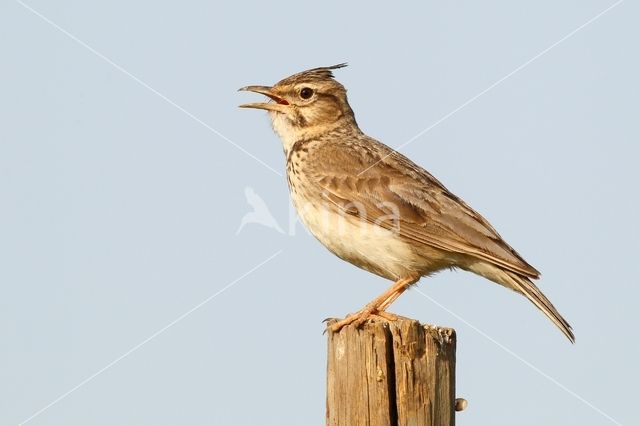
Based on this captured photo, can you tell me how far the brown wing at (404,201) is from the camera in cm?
873

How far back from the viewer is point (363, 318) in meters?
6.92

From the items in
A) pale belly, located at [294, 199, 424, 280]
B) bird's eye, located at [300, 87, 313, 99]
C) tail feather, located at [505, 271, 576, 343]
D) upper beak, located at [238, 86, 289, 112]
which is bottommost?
tail feather, located at [505, 271, 576, 343]

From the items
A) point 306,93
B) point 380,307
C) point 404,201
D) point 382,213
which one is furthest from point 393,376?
point 306,93

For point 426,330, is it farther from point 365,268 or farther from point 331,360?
point 365,268

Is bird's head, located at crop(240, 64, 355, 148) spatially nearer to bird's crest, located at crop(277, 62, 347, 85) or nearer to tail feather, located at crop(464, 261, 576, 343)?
bird's crest, located at crop(277, 62, 347, 85)

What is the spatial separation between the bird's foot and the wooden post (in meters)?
0.28

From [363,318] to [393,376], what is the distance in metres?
0.89

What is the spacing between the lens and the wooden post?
596 centimetres

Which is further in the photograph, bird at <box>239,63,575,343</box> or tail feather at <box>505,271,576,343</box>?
bird at <box>239,63,575,343</box>

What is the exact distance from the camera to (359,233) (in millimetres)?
8820

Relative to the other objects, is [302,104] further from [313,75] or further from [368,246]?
[368,246]

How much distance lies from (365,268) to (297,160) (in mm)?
1594

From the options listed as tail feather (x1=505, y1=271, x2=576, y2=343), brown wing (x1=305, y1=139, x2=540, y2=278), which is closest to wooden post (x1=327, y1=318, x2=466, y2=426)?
tail feather (x1=505, y1=271, x2=576, y2=343)

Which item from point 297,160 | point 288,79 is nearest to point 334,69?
point 288,79
